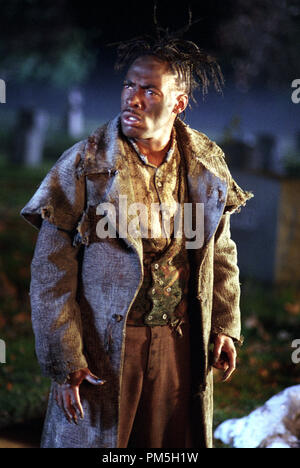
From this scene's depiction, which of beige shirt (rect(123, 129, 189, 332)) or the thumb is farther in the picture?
beige shirt (rect(123, 129, 189, 332))

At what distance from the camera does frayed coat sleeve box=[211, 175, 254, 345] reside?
302 centimetres

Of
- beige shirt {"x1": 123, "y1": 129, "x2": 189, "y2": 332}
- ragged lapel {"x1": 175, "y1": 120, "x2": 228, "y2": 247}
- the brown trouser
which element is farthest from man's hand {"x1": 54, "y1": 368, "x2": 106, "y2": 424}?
ragged lapel {"x1": 175, "y1": 120, "x2": 228, "y2": 247}

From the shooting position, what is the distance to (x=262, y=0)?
983 cm

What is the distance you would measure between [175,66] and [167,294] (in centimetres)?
110

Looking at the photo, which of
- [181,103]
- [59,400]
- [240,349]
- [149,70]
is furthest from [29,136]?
[59,400]

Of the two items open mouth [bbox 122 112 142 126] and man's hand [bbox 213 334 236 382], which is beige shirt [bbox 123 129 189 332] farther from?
man's hand [bbox 213 334 236 382]

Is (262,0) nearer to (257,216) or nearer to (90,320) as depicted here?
(257,216)

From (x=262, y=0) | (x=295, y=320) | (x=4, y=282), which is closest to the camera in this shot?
(x=295, y=320)

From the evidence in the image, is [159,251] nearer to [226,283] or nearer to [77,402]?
[226,283]

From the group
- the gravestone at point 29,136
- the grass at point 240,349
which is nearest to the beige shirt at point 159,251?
the grass at point 240,349

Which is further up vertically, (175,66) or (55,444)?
(175,66)

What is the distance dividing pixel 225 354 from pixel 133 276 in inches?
31.6

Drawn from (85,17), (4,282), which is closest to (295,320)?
(4,282)

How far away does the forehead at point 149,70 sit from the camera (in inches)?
105
